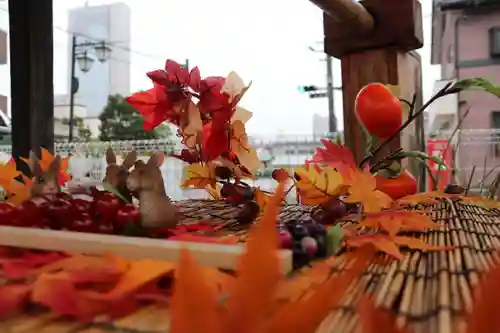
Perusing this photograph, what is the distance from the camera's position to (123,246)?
26cm

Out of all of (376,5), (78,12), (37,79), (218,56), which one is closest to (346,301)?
(376,5)

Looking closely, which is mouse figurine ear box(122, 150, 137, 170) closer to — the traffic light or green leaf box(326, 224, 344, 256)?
green leaf box(326, 224, 344, 256)

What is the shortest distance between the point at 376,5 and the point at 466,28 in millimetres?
3977

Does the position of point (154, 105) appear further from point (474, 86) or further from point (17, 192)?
point (474, 86)

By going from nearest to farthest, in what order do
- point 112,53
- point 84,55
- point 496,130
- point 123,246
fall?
point 123,246 → point 496,130 → point 84,55 → point 112,53

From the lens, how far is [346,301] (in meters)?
0.19

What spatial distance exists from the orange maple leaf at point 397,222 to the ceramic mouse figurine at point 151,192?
0.47ft

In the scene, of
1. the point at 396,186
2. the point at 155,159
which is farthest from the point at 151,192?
the point at 396,186

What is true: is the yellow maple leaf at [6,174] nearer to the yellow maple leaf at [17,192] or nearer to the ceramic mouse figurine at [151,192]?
the yellow maple leaf at [17,192]

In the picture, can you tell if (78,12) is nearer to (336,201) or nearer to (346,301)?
(336,201)

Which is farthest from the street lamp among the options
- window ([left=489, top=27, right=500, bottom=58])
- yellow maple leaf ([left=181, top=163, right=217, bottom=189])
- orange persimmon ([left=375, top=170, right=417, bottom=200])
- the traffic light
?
orange persimmon ([left=375, top=170, right=417, bottom=200])

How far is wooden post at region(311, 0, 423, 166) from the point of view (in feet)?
2.67

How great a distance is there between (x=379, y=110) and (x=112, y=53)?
164 inches

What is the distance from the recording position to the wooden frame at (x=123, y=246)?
0.23 m
